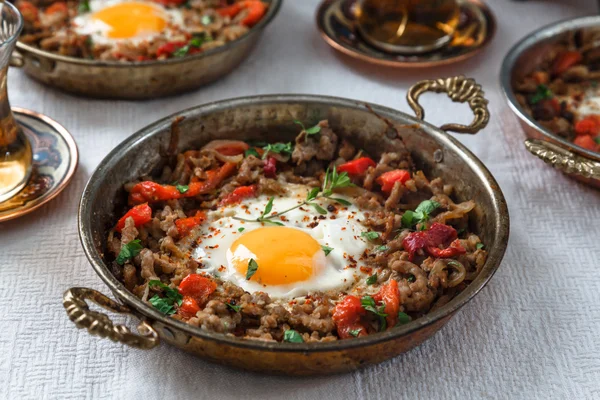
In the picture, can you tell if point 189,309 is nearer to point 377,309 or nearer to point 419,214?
point 377,309

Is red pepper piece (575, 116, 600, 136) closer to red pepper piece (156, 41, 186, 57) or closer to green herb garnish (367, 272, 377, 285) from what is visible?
green herb garnish (367, 272, 377, 285)

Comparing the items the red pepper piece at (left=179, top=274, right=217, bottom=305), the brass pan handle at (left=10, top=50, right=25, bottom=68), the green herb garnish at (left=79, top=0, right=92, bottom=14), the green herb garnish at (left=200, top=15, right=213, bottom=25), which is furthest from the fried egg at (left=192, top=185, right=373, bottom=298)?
the green herb garnish at (left=79, top=0, right=92, bottom=14)

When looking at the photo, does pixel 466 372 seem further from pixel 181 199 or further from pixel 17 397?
pixel 17 397

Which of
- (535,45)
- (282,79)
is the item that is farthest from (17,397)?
(535,45)

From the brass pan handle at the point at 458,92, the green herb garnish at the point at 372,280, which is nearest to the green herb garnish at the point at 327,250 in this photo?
the green herb garnish at the point at 372,280

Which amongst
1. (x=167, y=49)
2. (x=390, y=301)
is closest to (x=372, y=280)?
(x=390, y=301)
